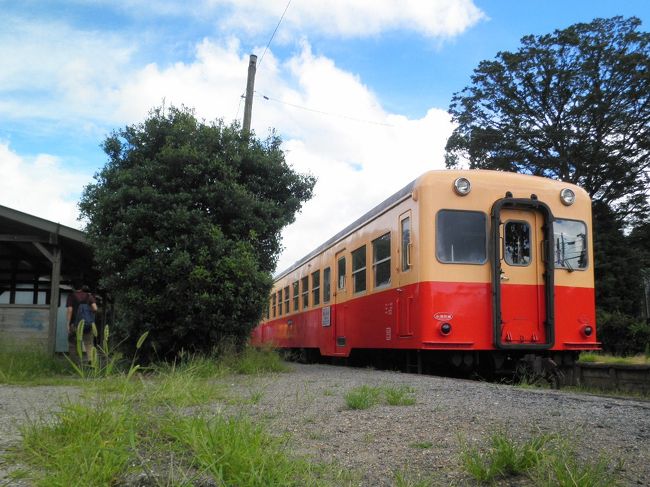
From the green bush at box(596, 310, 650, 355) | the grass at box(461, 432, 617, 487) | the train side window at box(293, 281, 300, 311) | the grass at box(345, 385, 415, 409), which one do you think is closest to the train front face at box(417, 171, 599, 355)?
the grass at box(345, 385, 415, 409)

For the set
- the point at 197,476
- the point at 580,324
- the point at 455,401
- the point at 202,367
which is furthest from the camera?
the point at 580,324

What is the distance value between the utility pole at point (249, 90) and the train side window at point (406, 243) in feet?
21.8

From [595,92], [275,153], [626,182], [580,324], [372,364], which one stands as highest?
[595,92]

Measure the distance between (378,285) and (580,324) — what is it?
2.90 meters

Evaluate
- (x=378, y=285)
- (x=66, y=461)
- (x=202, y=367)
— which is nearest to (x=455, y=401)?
(x=66, y=461)

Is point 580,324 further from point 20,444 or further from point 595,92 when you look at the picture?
point 595,92

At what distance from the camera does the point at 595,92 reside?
26.5 m

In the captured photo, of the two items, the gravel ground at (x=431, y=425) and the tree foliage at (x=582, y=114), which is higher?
the tree foliage at (x=582, y=114)

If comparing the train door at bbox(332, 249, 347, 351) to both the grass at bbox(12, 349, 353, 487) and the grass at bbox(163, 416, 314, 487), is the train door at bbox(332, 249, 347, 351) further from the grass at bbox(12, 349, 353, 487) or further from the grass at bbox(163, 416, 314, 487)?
the grass at bbox(163, 416, 314, 487)

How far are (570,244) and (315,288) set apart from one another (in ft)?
22.1

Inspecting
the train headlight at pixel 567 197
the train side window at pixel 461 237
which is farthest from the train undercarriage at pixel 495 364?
the train headlight at pixel 567 197

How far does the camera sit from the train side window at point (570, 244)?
8.27 metres

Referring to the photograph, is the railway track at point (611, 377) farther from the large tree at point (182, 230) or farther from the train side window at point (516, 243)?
the large tree at point (182, 230)

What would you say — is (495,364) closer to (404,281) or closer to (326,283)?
(404,281)
